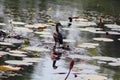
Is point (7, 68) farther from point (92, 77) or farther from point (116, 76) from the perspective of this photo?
point (116, 76)

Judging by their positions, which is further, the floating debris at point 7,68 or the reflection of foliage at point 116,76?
the reflection of foliage at point 116,76

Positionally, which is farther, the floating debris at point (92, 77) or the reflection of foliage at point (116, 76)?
the reflection of foliage at point (116, 76)

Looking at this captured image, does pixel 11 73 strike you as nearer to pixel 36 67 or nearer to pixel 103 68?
pixel 36 67

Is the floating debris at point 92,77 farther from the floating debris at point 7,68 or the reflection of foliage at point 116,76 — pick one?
the floating debris at point 7,68

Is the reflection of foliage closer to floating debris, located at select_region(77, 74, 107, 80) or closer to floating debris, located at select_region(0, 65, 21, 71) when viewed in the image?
floating debris, located at select_region(77, 74, 107, 80)

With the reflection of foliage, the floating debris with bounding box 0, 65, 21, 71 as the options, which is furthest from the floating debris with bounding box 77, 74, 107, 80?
the floating debris with bounding box 0, 65, 21, 71

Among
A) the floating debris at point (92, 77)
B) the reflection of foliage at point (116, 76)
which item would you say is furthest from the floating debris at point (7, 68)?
the reflection of foliage at point (116, 76)

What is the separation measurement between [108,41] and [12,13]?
18.2 ft

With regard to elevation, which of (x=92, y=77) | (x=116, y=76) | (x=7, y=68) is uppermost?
(x=7, y=68)

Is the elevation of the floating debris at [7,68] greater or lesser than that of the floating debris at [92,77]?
greater

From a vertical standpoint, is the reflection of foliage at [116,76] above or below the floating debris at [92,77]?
below

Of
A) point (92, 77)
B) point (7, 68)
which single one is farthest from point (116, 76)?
point (7, 68)

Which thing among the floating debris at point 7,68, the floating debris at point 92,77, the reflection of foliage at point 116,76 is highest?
the floating debris at point 7,68

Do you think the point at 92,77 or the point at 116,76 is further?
the point at 116,76
